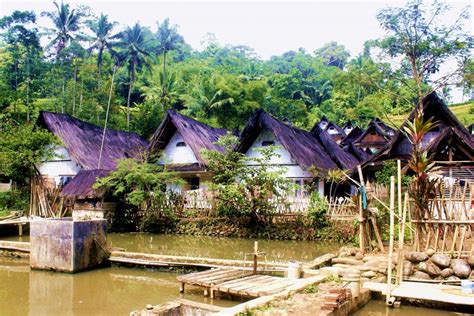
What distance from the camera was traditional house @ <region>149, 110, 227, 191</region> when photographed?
73.0 feet

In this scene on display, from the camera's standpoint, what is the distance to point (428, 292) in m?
8.08

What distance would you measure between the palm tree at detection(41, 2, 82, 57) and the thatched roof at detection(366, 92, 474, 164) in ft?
99.7

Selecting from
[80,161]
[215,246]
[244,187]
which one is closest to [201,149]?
[244,187]

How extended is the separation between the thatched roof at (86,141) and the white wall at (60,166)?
775mm

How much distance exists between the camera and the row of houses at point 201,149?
17719 millimetres

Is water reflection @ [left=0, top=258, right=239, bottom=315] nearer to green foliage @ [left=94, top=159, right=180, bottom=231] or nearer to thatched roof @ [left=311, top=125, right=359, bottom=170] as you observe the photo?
green foliage @ [left=94, top=159, right=180, bottom=231]

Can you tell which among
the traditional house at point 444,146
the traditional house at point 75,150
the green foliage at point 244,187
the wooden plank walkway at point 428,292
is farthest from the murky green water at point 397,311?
the traditional house at point 75,150

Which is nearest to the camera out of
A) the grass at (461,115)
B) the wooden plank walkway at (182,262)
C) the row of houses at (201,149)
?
the wooden plank walkway at (182,262)

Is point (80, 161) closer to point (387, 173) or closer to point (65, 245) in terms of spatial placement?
point (65, 245)

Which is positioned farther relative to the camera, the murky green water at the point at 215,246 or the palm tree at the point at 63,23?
the palm tree at the point at 63,23

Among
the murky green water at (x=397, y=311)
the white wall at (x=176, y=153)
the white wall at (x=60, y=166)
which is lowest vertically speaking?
the murky green water at (x=397, y=311)

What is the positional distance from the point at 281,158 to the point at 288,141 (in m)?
1.22

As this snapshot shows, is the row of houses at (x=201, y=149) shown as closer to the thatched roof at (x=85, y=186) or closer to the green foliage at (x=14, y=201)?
the thatched roof at (x=85, y=186)

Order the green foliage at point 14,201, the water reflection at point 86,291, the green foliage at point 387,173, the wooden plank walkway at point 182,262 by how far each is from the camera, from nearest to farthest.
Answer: the water reflection at point 86,291
the wooden plank walkway at point 182,262
the green foliage at point 387,173
the green foliage at point 14,201
